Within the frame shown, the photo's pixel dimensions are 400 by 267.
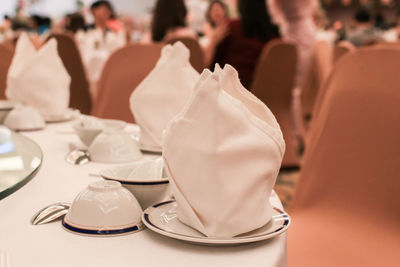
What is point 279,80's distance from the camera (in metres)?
3.86

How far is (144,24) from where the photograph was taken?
10086 millimetres

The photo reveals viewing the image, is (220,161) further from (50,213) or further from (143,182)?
(50,213)

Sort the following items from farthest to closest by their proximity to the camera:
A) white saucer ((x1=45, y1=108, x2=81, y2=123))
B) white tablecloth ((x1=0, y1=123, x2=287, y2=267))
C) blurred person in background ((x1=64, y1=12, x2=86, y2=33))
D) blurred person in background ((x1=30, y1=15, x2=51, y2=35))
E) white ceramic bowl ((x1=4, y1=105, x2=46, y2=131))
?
blurred person in background ((x1=30, y1=15, x2=51, y2=35)) → blurred person in background ((x1=64, y1=12, x2=86, y2=33)) → white saucer ((x1=45, y1=108, x2=81, y2=123)) → white ceramic bowl ((x1=4, y1=105, x2=46, y2=131)) → white tablecloth ((x1=0, y1=123, x2=287, y2=267))

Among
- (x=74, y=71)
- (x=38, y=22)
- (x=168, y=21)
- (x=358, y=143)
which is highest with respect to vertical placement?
(x=358, y=143)

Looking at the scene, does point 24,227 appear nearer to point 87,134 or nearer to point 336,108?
point 87,134

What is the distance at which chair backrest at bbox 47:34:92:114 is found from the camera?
3752mm

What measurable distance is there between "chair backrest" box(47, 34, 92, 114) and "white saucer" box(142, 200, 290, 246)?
311cm

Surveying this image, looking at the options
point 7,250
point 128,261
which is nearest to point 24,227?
point 7,250

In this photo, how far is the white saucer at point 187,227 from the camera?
2.28 ft

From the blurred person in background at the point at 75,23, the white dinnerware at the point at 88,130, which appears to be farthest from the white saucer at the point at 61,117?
the blurred person in background at the point at 75,23

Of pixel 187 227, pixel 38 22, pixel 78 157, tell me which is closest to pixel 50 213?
pixel 187 227

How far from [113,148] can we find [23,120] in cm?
45

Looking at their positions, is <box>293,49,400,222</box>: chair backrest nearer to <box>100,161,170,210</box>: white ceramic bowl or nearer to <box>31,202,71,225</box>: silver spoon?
<box>100,161,170,210</box>: white ceramic bowl

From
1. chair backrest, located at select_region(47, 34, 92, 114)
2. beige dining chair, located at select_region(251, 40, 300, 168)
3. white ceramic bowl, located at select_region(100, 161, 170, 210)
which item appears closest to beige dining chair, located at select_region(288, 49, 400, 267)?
white ceramic bowl, located at select_region(100, 161, 170, 210)
